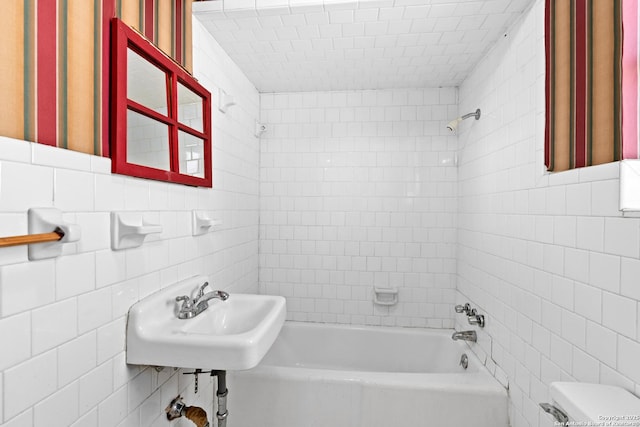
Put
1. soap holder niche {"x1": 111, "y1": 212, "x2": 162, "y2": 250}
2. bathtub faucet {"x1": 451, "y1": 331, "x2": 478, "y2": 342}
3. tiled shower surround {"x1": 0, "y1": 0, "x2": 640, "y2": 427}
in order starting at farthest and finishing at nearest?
bathtub faucet {"x1": 451, "y1": 331, "x2": 478, "y2": 342} → soap holder niche {"x1": 111, "y1": 212, "x2": 162, "y2": 250} → tiled shower surround {"x1": 0, "y1": 0, "x2": 640, "y2": 427}

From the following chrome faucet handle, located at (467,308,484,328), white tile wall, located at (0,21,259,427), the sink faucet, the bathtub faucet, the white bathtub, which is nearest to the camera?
white tile wall, located at (0,21,259,427)

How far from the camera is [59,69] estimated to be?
954 millimetres

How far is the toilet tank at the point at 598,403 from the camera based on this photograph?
2.94 ft

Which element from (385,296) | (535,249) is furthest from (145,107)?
(385,296)

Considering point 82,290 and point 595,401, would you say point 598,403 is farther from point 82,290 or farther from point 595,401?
point 82,290

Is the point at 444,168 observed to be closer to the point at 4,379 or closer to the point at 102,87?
the point at 102,87

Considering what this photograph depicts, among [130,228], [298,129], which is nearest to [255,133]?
[298,129]

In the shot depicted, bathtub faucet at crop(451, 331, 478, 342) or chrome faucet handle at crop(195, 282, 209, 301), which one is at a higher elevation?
chrome faucet handle at crop(195, 282, 209, 301)

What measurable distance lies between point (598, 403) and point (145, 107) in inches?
71.7

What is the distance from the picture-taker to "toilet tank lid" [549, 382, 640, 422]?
0.92 meters

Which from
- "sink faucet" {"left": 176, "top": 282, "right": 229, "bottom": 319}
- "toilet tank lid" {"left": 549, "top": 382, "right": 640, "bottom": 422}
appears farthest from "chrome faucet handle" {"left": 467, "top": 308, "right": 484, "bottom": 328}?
"sink faucet" {"left": 176, "top": 282, "right": 229, "bottom": 319}

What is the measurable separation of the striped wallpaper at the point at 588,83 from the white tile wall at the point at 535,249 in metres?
0.08

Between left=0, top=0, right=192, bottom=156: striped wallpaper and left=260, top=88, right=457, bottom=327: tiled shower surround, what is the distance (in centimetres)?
172

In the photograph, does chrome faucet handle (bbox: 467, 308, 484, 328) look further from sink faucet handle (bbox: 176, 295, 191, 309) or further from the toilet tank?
sink faucet handle (bbox: 176, 295, 191, 309)
